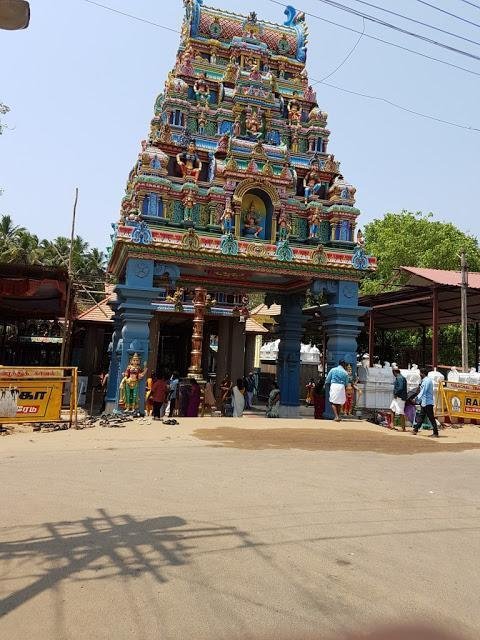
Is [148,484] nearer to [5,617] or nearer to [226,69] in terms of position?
[5,617]

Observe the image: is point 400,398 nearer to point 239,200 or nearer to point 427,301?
point 427,301

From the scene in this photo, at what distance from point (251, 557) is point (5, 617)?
6.26ft

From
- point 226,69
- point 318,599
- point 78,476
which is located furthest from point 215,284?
point 318,599

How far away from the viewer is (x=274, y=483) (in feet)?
22.5

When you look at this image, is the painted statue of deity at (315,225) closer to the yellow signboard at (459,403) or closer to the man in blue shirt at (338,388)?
the man in blue shirt at (338,388)

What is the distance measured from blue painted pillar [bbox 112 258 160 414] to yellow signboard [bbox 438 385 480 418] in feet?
29.3

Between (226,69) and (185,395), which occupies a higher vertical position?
(226,69)

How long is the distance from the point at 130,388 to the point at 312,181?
942 cm

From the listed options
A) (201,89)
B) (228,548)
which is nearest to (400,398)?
(228,548)

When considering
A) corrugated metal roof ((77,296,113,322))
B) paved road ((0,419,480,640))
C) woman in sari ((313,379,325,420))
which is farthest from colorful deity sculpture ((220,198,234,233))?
corrugated metal roof ((77,296,113,322))

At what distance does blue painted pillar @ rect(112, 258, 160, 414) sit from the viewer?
545 inches

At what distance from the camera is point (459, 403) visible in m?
15.4

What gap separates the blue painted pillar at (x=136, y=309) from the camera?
13.8 metres

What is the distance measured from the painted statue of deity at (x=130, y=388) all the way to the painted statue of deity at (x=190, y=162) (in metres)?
6.55
